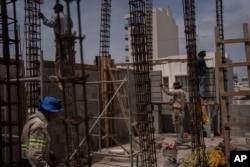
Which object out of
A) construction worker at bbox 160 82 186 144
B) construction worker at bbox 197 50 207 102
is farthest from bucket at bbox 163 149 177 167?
construction worker at bbox 197 50 207 102

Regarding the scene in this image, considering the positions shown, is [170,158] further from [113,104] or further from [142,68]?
[113,104]

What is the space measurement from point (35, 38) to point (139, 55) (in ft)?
17.9

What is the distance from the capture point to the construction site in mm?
3340

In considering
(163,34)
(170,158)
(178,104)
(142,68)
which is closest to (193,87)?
(142,68)

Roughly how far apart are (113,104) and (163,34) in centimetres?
4392

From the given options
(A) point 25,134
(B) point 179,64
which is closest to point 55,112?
(A) point 25,134

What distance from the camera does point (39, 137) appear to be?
350 centimetres

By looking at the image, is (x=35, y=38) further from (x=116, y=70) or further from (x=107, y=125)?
(x=107, y=125)

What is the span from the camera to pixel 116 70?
33.9 feet

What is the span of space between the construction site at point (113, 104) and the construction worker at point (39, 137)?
28 centimetres

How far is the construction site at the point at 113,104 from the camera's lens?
3.34 m

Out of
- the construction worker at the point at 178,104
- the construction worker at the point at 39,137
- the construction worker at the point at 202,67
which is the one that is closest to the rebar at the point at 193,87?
the construction worker at the point at 178,104

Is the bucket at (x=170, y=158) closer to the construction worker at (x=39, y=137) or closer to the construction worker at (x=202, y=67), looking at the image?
the construction worker at (x=39, y=137)

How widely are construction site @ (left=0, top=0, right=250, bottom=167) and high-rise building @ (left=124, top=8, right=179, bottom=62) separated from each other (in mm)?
38092
